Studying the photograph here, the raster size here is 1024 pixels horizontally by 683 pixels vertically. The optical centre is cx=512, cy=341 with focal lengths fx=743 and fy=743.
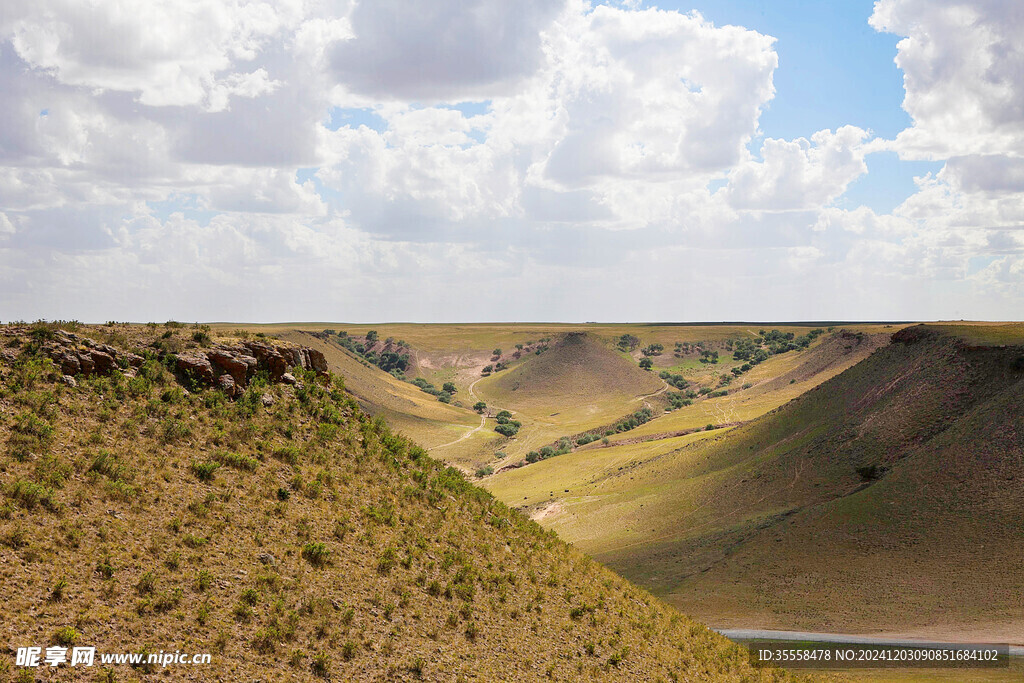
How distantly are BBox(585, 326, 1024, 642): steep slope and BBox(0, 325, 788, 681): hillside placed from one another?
14605 millimetres

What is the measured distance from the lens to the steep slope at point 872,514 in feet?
121

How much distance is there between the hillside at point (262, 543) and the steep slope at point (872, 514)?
A: 14.6m

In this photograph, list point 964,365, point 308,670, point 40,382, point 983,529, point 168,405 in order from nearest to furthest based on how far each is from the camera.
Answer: point 308,670 < point 40,382 < point 168,405 < point 983,529 < point 964,365

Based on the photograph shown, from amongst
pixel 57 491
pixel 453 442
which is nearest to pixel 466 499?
pixel 57 491

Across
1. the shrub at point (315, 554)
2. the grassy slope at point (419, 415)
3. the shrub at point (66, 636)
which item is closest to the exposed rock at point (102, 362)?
the shrub at point (315, 554)

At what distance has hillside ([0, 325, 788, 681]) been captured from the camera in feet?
47.8

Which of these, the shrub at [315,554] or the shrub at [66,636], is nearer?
the shrub at [66,636]

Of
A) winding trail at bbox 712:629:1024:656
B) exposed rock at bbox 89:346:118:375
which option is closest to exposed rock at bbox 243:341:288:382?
exposed rock at bbox 89:346:118:375

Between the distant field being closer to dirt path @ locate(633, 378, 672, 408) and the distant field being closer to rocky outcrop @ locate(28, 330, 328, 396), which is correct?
rocky outcrop @ locate(28, 330, 328, 396)

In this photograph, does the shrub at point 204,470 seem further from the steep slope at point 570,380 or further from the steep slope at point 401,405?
the steep slope at point 570,380

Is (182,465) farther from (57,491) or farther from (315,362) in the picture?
(315,362)

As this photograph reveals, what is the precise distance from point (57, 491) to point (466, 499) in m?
12.7

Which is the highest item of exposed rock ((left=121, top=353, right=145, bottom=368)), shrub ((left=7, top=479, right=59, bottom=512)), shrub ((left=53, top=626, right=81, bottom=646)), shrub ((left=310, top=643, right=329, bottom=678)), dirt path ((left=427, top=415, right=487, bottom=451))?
dirt path ((left=427, top=415, right=487, bottom=451))

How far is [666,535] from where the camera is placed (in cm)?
5212
